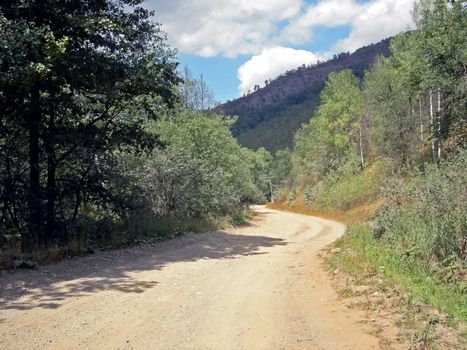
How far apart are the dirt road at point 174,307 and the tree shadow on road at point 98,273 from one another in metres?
0.02

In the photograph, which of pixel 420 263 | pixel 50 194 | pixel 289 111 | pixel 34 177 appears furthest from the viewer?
pixel 289 111

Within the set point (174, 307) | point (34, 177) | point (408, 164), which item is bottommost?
point (174, 307)

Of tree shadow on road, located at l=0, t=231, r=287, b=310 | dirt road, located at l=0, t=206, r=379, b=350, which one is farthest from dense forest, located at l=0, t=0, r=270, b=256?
dirt road, located at l=0, t=206, r=379, b=350

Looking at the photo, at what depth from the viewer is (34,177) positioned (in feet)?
43.8

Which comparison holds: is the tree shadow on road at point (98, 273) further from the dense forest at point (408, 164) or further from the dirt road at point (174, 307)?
the dense forest at point (408, 164)

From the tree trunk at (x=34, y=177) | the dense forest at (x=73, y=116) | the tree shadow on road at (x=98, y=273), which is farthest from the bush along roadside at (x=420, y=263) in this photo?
the tree trunk at (x=34, y=177)

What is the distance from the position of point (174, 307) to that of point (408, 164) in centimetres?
2973

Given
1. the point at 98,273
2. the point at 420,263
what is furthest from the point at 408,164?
the point at 98,273

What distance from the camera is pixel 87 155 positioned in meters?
14.3

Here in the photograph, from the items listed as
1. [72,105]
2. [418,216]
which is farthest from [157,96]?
[418,216]

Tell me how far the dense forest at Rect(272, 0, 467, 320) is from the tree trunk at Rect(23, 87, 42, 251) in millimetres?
8345

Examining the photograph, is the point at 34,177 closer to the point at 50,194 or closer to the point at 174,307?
the point at 50,194

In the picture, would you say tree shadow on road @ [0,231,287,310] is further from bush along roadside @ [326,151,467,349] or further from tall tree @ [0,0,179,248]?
bush along roadside @ [326,151,467,349]

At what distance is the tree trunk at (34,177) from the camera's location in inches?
511
